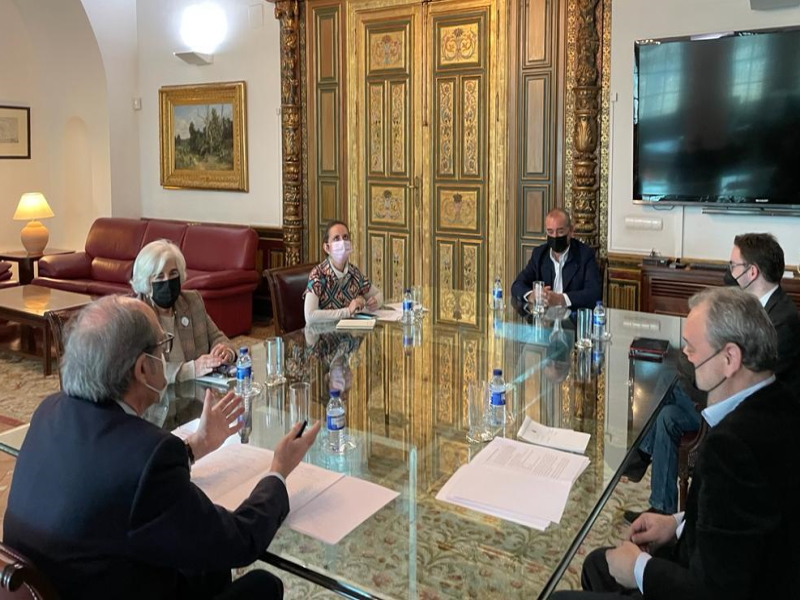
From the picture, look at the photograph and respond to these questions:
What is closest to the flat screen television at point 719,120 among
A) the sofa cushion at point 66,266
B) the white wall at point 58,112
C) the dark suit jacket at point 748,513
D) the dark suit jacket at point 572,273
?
the dark suit jacket at point 572,273

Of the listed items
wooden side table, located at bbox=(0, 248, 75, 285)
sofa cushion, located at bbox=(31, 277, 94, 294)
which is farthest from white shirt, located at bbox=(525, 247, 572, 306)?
wooden side table, located at bbox=(0, 248, 75, 285)

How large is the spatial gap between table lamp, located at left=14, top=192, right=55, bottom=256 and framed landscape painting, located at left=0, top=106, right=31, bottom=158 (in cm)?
79

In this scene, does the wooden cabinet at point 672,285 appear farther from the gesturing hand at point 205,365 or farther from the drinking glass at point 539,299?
the gesturing hand at point 205,365

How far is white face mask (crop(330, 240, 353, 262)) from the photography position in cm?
368

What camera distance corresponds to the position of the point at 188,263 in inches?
267

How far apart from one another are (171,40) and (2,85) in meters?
2.12

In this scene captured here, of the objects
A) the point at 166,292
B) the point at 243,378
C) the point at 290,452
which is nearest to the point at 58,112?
the point at 166,292

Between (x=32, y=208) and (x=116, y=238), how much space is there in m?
1.09

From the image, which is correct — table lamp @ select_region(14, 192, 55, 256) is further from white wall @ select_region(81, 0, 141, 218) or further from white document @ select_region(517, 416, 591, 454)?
white document @ select_region(517, 416, 591, 454)

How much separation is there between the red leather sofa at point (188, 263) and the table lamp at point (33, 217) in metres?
0.67

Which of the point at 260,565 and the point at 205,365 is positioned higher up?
the point at 205,365

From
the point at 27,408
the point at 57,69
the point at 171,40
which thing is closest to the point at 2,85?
the point at 57,69

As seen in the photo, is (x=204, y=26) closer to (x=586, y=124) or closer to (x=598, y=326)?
(x=586, y=124)

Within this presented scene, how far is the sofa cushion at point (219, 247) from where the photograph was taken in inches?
255
